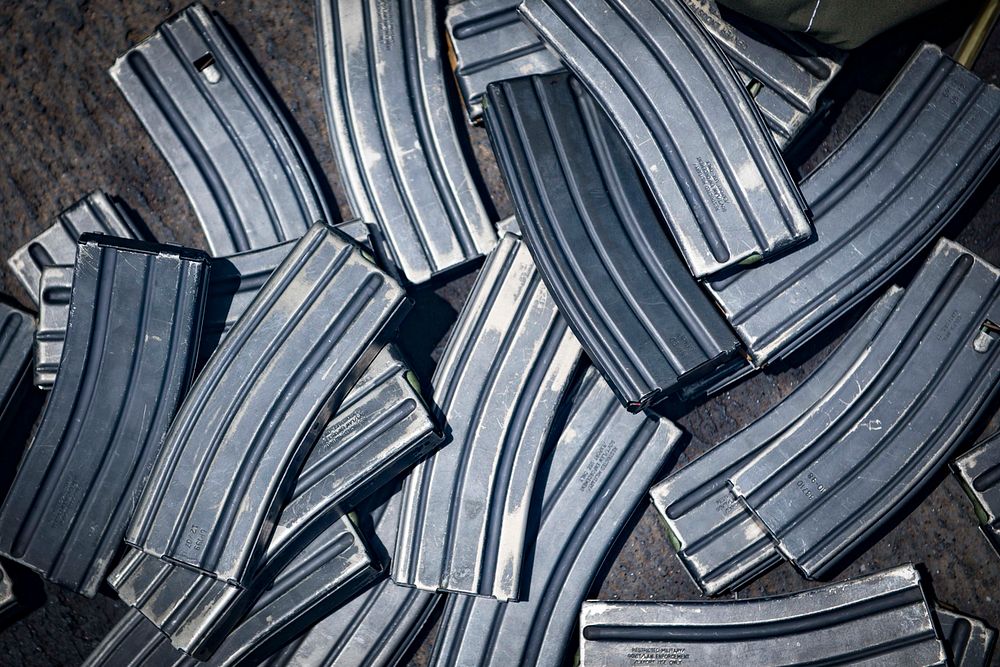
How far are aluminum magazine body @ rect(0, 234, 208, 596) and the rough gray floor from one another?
612 mm

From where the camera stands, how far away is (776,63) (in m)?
3.40

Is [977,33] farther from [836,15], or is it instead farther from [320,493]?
[320,493]

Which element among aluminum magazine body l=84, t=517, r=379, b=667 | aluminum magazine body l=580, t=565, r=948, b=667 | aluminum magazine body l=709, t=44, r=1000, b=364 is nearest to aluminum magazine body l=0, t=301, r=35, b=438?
aluminum magazine body l=84, t=517, r=379, b=667

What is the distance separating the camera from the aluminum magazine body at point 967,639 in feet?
12.0

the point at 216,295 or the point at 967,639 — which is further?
A: the point at 967,639

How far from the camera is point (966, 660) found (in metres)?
3.68

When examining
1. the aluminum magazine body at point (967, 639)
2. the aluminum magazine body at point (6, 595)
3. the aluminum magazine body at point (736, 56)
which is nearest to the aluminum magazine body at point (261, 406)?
the aluminum magazine body at point (6, 595)

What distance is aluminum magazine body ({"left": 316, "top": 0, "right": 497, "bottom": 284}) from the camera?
11.6ft

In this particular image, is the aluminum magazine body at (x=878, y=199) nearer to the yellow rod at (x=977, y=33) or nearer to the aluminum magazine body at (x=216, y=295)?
the yellow rod at (x=977, y=33)

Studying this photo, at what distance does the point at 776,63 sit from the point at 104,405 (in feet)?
10.00

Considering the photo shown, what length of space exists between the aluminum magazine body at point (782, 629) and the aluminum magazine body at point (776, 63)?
2.00 m

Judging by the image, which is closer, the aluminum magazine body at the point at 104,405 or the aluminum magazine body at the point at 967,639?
the aluminum magazine body at the point at 104,405

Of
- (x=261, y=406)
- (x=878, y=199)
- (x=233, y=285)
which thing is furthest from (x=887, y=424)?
(x=233, y=285)

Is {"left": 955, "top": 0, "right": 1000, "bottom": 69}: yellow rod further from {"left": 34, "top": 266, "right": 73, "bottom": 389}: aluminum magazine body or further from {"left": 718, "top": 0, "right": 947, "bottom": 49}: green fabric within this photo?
{"left": 34, "top": 266, "right": 73, "bottom": 389}: aluminum magazine body
